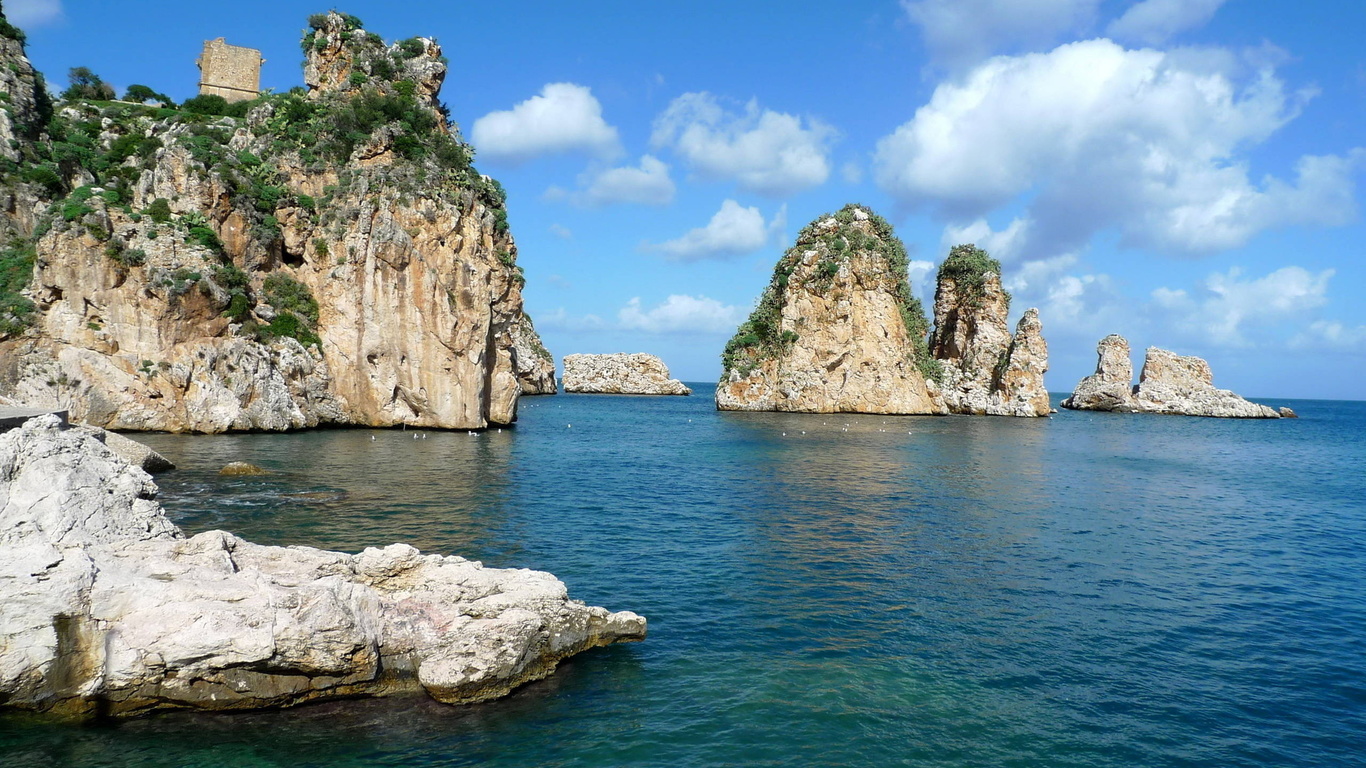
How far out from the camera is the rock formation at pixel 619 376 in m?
148

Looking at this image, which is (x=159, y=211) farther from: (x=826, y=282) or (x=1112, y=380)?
(x=1112, y=380)

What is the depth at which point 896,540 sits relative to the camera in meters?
21.7

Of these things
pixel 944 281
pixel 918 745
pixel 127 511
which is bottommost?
pixel 918 745

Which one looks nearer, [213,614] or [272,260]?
[213,614]

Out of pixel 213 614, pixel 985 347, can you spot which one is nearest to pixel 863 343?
pixel 985 347

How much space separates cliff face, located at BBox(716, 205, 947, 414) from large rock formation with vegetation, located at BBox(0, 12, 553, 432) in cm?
3907

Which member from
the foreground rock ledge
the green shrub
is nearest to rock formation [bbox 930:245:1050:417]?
the green shrub

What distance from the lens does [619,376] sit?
149 meters

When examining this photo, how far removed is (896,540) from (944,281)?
87607mm

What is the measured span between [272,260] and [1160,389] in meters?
116

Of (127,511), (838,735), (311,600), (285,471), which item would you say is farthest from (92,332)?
(838,735)

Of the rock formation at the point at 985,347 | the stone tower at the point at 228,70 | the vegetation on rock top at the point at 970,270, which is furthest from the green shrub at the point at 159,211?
the vegetation on rock top at the point at 970,270

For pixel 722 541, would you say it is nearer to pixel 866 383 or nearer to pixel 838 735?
pixel 838 735

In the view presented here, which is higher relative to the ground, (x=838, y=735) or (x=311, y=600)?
(x=311, y=600)
